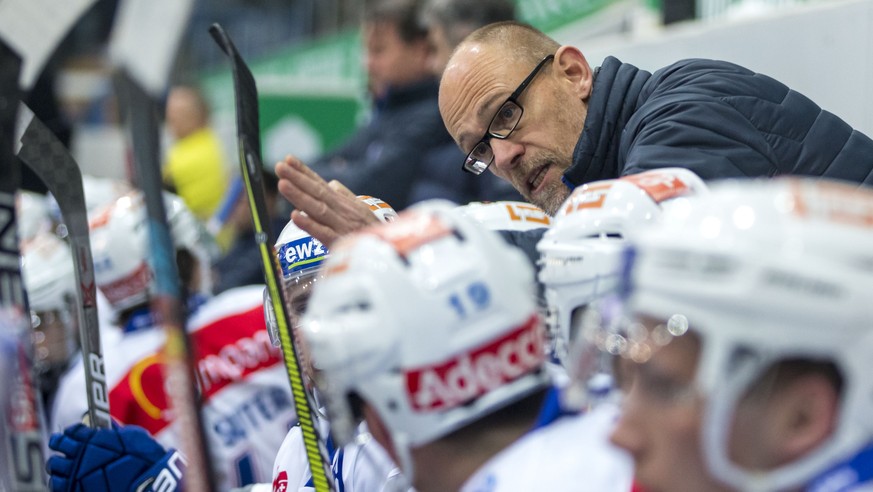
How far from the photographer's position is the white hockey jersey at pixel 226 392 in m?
3.68

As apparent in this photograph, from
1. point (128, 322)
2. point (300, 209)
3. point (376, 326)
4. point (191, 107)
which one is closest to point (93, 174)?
point (191, 107)

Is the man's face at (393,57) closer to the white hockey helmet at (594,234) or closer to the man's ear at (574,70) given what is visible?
the man's ear at (574,70)

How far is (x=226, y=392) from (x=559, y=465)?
229 cm

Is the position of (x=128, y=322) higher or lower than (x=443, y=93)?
lower

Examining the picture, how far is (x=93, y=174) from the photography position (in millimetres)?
9766

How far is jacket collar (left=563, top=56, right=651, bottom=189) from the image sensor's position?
293cm

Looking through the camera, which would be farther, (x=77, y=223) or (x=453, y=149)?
(x=453, y=149)

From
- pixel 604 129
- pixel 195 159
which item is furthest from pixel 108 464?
pixel 195 159

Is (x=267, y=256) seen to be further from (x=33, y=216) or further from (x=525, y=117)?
(x=33, y=216)

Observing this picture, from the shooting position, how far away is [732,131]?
8.45 ft

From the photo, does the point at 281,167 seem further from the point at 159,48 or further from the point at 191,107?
the point at 191,107

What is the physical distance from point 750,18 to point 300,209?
78.9 inches

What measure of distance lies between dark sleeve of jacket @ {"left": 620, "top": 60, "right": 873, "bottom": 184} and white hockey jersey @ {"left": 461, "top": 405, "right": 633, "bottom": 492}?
2.83ft

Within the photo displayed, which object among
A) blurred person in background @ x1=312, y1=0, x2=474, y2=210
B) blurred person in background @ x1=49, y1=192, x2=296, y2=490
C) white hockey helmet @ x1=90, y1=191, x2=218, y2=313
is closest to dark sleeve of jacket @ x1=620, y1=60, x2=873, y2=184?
blurred person in background @ x1=49, y1=192, x2=296, y2=490
